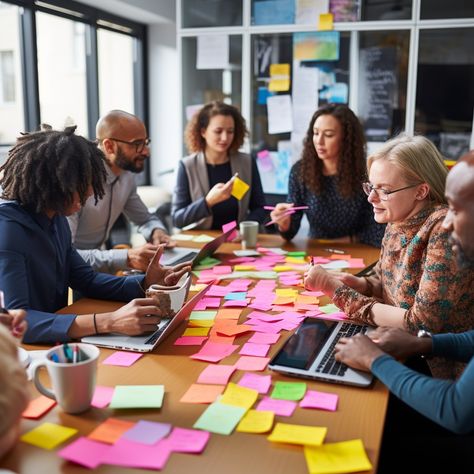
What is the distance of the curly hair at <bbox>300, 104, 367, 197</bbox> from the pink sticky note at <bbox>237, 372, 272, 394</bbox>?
1618mm

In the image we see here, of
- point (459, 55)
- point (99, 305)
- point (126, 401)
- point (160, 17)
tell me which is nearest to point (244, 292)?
point (99, 305)

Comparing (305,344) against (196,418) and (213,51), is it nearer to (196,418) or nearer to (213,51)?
(196,418)

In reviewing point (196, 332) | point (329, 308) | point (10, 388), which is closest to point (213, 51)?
point (329, 308)

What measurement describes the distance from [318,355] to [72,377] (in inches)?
21.9

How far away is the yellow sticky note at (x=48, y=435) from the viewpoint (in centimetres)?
96

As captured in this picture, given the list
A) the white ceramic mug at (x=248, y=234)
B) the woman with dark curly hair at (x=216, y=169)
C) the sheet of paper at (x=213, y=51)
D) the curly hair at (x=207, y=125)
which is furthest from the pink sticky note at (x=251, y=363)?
the sheet of paper at (x=213, y=51)

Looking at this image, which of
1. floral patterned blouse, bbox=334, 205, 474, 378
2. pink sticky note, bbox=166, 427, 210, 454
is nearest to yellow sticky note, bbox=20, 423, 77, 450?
pink sticky note, bbox=166, 427, 210, 454

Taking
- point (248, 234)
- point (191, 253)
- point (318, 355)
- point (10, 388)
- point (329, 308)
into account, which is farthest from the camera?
point (248, 234)

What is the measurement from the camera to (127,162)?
2.60 metres

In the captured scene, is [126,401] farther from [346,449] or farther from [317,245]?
[317,245]

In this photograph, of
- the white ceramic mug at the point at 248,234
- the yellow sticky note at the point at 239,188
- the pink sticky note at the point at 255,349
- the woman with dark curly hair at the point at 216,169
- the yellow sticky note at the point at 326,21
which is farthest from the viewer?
the yellow sticky note at the point at 326,21

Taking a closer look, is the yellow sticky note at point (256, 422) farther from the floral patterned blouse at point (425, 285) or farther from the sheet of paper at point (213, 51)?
the sheet of paper at point (213, 51)

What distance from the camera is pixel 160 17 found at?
4457 mm

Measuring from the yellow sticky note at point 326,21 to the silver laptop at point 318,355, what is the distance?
2.86 metres
